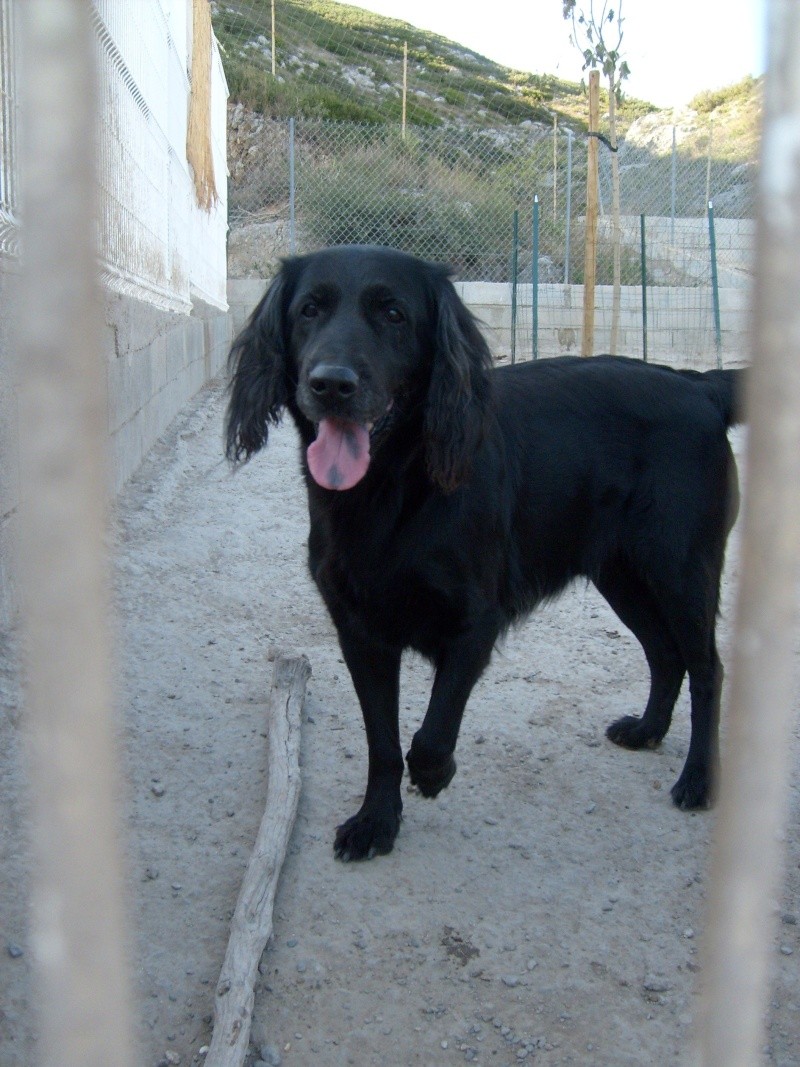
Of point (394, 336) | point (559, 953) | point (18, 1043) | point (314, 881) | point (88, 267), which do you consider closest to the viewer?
point (88, 267)

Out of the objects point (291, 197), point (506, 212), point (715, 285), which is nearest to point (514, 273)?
point (506, 212)

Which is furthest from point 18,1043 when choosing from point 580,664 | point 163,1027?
point 580,664

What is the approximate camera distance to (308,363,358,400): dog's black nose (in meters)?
2.16

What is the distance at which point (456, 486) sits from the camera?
229 centimetres

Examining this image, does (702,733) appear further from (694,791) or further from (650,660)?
(650,660)

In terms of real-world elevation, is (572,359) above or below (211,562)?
above

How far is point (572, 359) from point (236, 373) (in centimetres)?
98

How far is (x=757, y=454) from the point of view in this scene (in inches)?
18.9

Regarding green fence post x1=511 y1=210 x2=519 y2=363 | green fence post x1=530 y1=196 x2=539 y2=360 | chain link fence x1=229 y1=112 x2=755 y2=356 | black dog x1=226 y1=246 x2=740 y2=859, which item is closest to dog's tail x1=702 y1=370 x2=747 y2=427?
black dog x1=226 y1=246 x2=740 y2=859

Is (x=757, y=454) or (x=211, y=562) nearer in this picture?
(x=757, y=454)

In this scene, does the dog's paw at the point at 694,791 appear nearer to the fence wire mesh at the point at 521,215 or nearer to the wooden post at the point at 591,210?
the wooden post at the point at 591,210

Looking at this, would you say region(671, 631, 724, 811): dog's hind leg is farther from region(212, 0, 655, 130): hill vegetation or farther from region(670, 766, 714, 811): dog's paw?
region(212, 0, 655, 130): hill vegetation

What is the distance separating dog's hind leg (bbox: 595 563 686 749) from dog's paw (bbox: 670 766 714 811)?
293 millimetres

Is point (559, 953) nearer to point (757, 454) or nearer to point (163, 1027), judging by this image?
point (163, 1027)
